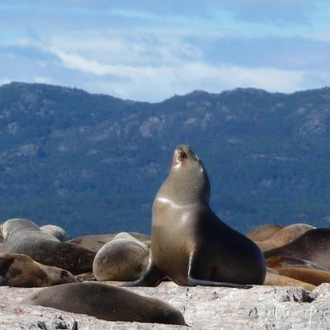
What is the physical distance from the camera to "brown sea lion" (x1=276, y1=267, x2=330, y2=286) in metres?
13.2

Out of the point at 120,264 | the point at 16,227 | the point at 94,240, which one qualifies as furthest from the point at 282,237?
the point at 120,264

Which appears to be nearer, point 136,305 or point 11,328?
point 11,328

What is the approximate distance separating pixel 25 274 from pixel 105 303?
11.5ft

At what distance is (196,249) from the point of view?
11.8m

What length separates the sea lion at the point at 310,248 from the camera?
1622cm

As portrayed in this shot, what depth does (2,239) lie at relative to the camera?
731 inches

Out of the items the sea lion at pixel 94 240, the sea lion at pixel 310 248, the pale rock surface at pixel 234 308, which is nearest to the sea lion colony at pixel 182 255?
the pale rock surface at pixel 234 308

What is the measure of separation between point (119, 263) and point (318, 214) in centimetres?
16319

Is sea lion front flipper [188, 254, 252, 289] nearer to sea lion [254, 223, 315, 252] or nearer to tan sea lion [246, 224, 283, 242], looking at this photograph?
sea lion [254, 223, 315, 252]

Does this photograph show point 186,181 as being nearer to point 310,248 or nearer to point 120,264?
point 120,264

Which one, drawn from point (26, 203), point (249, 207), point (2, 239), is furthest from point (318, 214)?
point (2, 239)

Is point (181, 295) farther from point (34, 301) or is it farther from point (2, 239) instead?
point (2, 239)

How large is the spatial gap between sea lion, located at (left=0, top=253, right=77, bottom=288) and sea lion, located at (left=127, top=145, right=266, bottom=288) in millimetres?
707

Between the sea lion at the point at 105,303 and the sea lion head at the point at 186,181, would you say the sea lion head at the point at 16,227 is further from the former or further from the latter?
the sea lion at the point at 105,303
